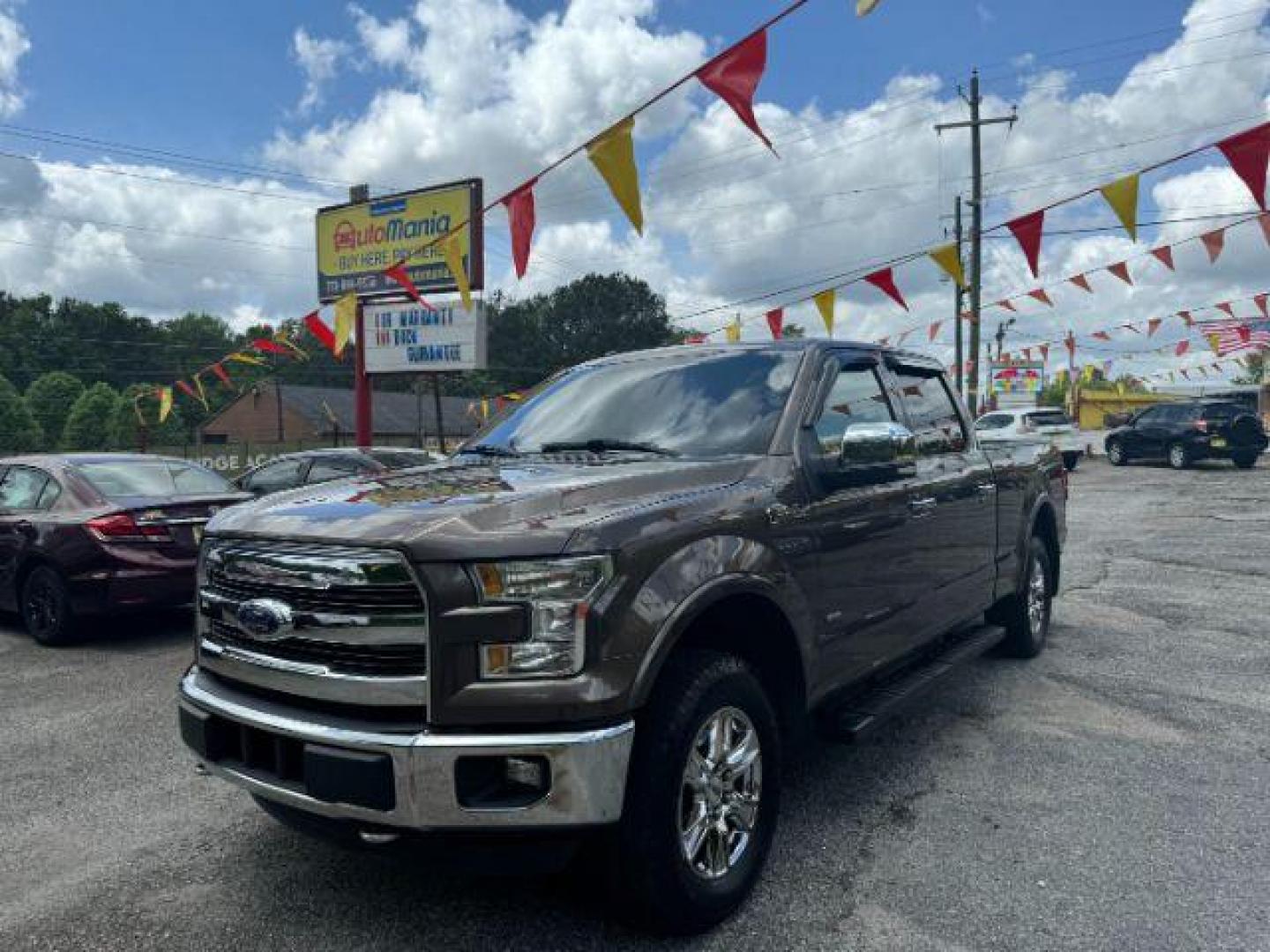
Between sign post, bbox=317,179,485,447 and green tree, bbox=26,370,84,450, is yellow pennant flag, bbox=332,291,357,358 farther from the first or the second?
green tree, bbox=26,370,84,450

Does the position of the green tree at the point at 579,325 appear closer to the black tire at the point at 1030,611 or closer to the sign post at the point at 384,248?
the sign post at the point at 384,248

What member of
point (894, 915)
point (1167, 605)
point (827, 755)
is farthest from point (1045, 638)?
point (894, 915)

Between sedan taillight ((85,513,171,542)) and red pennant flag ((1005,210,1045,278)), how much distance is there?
878cm

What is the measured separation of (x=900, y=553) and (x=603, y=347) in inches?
2909

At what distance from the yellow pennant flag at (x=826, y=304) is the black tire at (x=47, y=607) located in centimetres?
899

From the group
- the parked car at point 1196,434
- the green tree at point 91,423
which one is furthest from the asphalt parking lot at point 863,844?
the green tree at point 91,423

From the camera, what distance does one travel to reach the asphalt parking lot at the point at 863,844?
9.24 feet

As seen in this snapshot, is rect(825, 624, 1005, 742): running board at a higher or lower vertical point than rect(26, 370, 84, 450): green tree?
lower

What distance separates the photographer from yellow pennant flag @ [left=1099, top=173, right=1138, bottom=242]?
29.0ft

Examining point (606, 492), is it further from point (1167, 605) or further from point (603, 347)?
point (603, 347)

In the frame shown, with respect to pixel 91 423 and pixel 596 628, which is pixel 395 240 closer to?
pixel 596 628

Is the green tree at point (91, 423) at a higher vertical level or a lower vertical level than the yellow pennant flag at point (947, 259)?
lower

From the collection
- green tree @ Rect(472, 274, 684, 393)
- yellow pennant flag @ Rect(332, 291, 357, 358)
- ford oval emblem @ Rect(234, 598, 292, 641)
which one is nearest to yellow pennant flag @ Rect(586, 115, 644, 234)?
ford oval emblem @ Rect(234, 598, 292, 641)

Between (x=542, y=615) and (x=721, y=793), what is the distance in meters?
0.89
